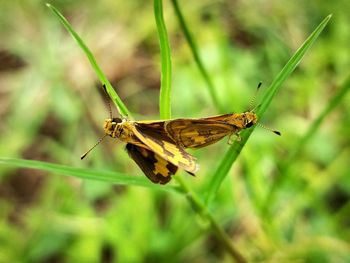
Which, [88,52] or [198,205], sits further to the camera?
[198,205]

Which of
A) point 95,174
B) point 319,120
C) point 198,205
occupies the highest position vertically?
point 95,174

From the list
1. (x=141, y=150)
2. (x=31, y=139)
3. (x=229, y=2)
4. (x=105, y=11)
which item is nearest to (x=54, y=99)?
(x=31, y=139)

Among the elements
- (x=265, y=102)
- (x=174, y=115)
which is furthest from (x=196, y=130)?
(x=174, y=115)

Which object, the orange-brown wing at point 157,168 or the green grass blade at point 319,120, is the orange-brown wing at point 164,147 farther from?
the green grass blade at point 319,120

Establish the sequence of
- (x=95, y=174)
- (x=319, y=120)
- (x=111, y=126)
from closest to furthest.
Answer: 1. (x=95, y=174)
2. (x=111, y=126)
3. (x=319, y=120)

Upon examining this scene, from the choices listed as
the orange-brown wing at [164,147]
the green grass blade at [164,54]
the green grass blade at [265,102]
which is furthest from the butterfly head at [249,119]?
the green grass blade at [164,54]

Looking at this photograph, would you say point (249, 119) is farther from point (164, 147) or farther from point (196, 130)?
point (164, 147)
